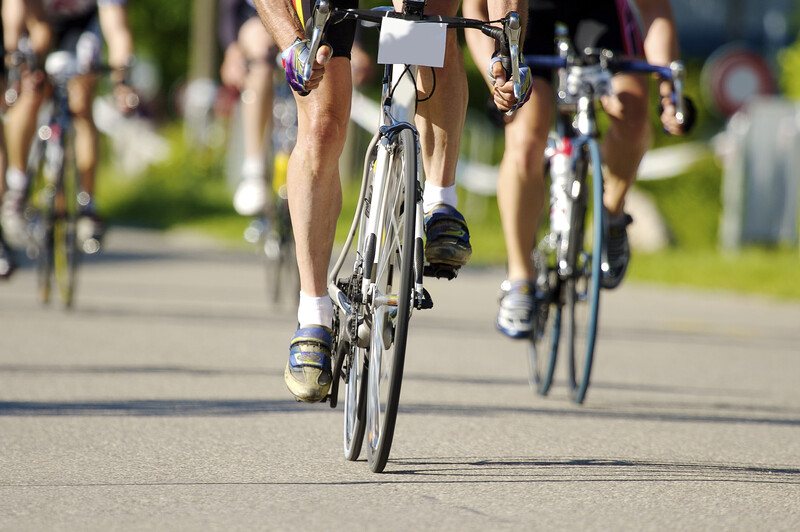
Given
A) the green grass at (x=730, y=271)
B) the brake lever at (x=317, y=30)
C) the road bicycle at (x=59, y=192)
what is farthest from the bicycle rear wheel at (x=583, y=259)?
the green grass at (x=730, y=271)

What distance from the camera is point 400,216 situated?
4730mm

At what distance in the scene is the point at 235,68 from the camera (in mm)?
10297

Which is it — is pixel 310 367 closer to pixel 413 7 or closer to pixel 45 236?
pixel 413 7

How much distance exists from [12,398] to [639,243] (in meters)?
11.2

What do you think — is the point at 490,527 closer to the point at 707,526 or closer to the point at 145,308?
the point at 707,526

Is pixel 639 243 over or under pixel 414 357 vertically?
over

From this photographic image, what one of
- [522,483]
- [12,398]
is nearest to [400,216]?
[522,483]

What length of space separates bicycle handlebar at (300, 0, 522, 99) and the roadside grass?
7.77 meters

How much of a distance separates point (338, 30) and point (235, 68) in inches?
216

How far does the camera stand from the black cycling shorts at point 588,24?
686 cm

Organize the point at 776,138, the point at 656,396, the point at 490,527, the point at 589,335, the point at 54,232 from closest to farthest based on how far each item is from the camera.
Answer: the point at 490,527 < the point at 589,335 < the point at 656,396 < the point at 54,232 < the point at 776,138

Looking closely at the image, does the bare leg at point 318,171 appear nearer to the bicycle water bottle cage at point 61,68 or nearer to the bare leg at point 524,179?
the bare leg at point 524,179

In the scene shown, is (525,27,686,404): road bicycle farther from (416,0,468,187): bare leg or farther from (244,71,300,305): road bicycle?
(244,71,300,305): road bicycle

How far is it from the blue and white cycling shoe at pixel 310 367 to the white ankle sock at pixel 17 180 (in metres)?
5.04
